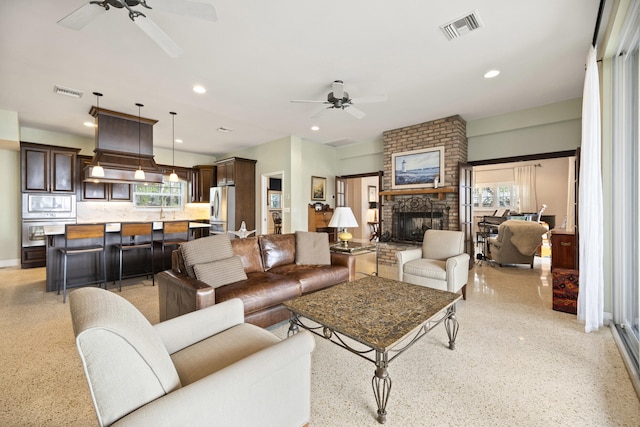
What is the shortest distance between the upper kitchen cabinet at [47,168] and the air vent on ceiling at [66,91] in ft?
7.64

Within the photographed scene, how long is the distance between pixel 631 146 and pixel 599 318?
1.62 m

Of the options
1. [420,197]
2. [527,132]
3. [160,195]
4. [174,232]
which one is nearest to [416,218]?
[420,197]

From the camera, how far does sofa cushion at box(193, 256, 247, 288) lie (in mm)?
2443

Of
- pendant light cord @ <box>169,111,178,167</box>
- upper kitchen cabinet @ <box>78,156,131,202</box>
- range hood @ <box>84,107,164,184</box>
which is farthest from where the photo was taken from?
upper kitchen cabinet @ <box>78,156,131,202</box>

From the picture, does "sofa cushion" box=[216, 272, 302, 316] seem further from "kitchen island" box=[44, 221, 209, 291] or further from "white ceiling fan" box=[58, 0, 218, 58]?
"kitchen island" box=[44, 221, 209, 291]

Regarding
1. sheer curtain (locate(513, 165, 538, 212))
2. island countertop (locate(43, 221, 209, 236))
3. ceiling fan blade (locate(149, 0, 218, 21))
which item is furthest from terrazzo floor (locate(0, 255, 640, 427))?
sheer curtain (locate(513, 165, 538, 212))

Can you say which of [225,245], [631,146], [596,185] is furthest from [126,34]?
[631,146]

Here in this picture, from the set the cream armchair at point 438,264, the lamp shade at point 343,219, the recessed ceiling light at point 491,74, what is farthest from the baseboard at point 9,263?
the recessed ceiling light at point 491,74

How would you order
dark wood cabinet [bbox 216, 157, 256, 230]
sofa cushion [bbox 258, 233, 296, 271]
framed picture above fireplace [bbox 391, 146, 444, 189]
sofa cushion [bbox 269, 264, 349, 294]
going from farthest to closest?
dark wood cabinet [bbox 216, 157, 256, 230]
framed picture above fireplace [bbox 391, 146, 444, 189]
sofa cushion [bbox 258, 233, 296, 271]
sofa cushion [bbox 269, 264, 349, 294]

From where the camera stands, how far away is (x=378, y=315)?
1798mm

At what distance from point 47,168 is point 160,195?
227cm

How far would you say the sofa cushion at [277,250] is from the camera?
326 centimetres

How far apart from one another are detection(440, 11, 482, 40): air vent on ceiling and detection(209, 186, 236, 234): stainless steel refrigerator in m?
5.53

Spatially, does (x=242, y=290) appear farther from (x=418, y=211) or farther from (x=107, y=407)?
(x=418, y=211)
